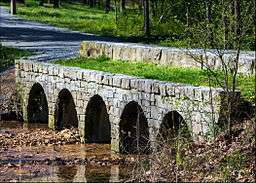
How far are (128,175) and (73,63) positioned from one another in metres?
8.03

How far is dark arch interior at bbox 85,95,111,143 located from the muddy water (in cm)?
55

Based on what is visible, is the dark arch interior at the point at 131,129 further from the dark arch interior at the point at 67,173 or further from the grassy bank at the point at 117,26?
the grassy bank at the point at 117,26

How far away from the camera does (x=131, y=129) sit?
1700cm

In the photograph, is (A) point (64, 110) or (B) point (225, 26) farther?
(A) point (64, 110)

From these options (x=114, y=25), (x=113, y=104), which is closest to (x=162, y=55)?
(x=113, y=104)

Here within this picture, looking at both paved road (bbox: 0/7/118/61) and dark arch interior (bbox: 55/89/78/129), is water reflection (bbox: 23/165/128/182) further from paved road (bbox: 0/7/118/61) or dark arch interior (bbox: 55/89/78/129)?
paved road (bbox: 0/7/118/61)

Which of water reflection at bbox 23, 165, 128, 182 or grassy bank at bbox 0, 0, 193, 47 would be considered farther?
grassy bank at bbox 0, 0, 193, 47

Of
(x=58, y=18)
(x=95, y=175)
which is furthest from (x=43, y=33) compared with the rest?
(x=95, y=175)

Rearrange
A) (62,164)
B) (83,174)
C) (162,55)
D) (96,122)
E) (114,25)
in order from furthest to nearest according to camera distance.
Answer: (114,25), (162,55), (96,122), (62,164), (83,174)

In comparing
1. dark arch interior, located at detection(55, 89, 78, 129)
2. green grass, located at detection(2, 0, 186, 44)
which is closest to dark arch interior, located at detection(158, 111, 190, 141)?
dark arch interior, located at detection(55, 89, 78, 129)

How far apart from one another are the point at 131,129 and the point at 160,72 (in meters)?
1.57

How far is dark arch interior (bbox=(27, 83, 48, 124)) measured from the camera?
21.9 m

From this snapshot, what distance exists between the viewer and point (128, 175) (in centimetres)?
1379

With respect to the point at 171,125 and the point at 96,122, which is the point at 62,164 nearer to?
the point at 171,125
